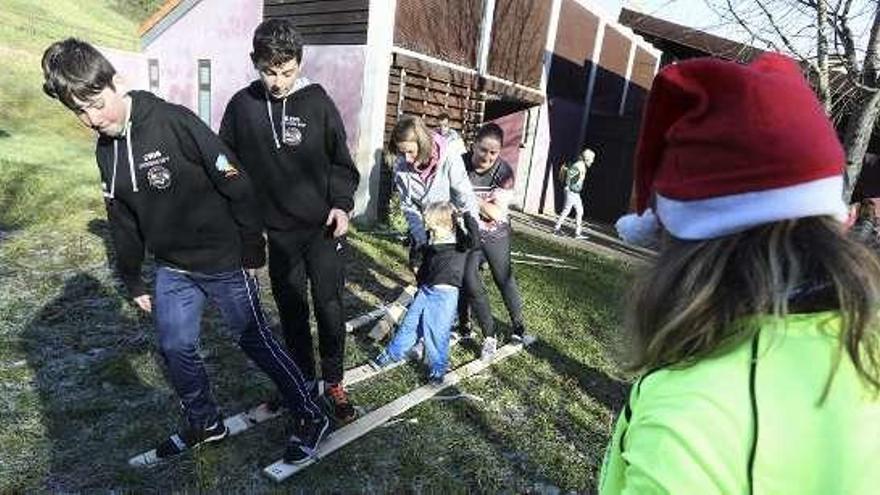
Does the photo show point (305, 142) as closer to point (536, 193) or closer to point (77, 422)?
point (77, 422)

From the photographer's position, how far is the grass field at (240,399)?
3.54m

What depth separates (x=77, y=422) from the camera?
3.91 meters

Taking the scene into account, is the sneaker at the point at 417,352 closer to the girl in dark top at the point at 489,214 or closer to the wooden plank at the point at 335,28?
the girl in dark top at the point at 489,214

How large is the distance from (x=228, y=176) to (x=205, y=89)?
479 inches

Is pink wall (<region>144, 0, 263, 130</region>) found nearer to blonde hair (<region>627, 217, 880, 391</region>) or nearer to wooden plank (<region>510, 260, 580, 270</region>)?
wooden plank (<region>510, 260, 580, 270</region>)

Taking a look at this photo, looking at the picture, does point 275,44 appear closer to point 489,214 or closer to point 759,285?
point 489,214

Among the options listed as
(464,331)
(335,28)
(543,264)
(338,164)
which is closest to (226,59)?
(335,28)

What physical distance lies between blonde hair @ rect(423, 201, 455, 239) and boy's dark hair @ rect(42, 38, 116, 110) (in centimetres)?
224

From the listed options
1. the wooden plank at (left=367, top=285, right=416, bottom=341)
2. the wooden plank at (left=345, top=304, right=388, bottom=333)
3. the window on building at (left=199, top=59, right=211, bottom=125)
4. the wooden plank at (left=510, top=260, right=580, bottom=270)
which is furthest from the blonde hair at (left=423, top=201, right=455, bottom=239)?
the window on building at (left=199, top=59, right=211, bottom=125)

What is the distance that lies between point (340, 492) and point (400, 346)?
4.89ft

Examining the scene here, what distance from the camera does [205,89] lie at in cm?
1415

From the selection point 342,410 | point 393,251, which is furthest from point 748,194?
point 393,251

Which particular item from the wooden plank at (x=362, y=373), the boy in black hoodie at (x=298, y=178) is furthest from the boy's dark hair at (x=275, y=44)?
the wooden plank at (x=362, y=373)

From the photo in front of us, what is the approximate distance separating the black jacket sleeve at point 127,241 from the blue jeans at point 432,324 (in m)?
1.89
